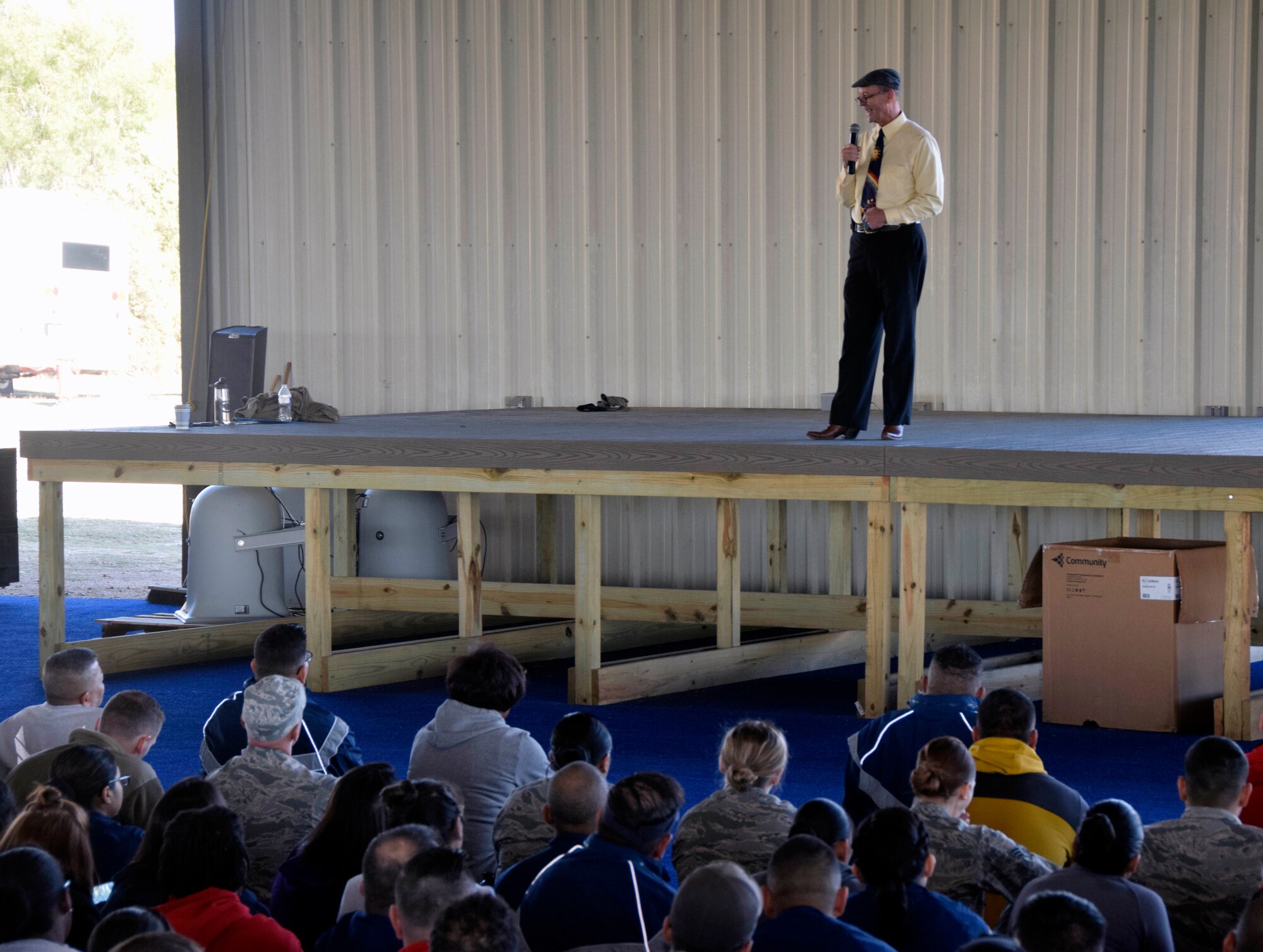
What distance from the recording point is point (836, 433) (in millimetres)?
6621

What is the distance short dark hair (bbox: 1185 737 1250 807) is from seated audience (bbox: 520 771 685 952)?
120 cm

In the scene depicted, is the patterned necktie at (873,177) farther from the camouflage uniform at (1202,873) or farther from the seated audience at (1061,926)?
the seated audience at (1061,926)

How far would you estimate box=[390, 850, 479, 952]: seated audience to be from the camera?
2459 mm

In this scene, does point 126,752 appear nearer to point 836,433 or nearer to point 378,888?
point 378,888

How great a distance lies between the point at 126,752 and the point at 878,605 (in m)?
3.39

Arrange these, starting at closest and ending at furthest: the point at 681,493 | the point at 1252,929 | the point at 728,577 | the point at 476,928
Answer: the point at 476,928 < the point at 1252,929 < the point at 681,493 < the point at 728,577

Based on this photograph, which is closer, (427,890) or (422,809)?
(427,890)

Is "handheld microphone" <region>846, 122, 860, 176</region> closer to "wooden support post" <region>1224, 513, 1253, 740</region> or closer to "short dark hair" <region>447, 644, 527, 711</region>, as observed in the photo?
"wooden support post" <region>1224, 513, 1253, 740</region>

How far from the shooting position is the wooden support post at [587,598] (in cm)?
673

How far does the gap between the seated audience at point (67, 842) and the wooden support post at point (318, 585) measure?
4053mm

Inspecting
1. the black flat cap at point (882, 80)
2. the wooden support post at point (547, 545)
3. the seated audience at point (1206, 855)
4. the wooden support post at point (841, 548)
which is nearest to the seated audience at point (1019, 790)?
the seated audience at point (1206, 855)

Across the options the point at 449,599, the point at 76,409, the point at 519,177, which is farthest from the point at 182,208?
the point at 76,409

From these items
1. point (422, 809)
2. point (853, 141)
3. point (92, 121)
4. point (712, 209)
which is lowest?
point (422, 809)

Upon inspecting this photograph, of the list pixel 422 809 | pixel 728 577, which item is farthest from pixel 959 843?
pixel 728 577
